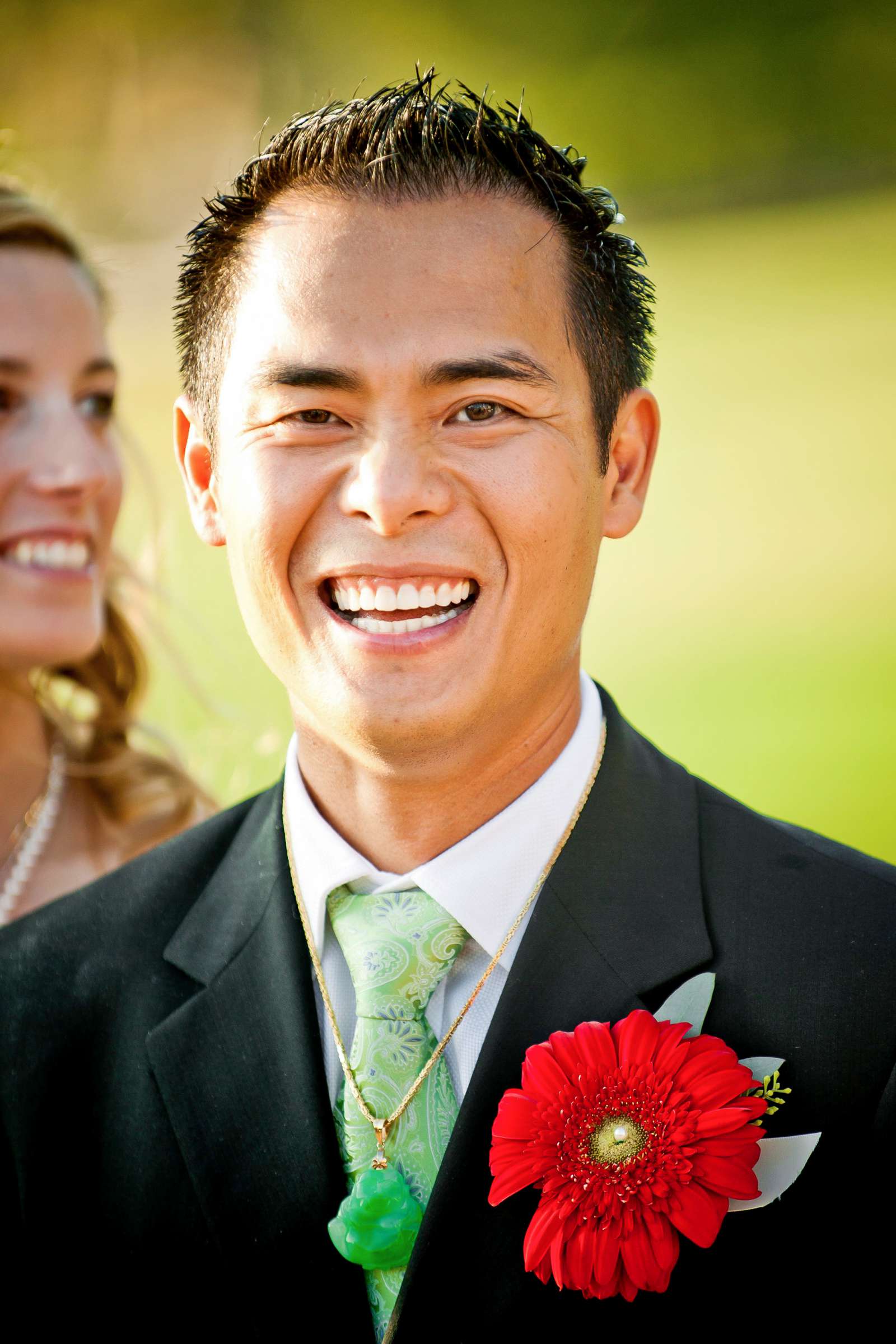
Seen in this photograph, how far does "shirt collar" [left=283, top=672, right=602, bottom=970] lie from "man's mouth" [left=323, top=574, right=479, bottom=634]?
0.97 feet

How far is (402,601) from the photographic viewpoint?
152 cm

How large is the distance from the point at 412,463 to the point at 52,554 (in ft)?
5.62

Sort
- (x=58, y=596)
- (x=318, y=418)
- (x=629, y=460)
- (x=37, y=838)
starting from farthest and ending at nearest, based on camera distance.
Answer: (x=37, y=838)
(x=58, y=596)
(x=629, y=460)
(x=318, y=418)

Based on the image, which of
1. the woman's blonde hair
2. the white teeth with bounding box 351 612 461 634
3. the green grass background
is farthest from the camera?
the green grass background

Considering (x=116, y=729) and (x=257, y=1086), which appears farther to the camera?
(x=116, y=729)

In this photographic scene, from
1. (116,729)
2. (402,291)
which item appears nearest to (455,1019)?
(402,291)

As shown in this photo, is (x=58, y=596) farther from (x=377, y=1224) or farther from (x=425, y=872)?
(x=377, y=1224)

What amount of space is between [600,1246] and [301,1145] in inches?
17.3

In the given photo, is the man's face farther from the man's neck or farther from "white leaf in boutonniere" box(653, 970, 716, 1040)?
"white leaf in boutonniere" box(653, 970, 716, 1040)

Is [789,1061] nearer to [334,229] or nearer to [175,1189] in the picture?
[175,1189]

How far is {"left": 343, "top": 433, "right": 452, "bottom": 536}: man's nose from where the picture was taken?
1.46m

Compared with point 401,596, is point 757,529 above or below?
above

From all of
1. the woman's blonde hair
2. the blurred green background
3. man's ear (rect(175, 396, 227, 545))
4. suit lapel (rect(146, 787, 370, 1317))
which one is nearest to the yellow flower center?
suit lapel (rect(146, 787, 370, 1317))

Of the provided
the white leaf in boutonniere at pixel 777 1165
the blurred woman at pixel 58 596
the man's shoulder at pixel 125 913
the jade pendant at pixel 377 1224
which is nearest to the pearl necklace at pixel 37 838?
the blurred woman at pixel 58 596
